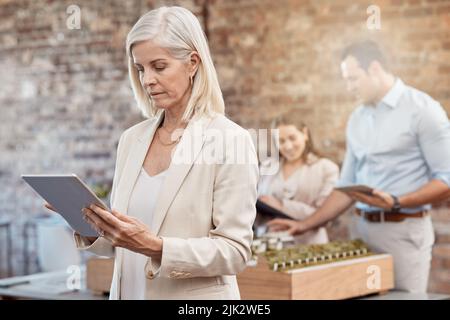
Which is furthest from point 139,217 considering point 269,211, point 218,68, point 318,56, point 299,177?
point 218,68

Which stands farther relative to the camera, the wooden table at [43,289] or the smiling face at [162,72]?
the wooden table at [43,289]

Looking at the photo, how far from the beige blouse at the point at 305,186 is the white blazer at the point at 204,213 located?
2765mm

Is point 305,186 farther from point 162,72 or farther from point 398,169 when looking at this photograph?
point 162,72

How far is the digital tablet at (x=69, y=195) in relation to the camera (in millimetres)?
1716

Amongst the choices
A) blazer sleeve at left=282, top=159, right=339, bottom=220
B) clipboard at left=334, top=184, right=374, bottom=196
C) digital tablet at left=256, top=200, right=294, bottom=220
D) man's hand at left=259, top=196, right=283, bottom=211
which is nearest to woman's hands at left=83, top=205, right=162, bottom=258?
clipboard at left=334, top=184, right=374, bottom=196

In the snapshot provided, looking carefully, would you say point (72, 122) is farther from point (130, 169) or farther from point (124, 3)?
point (130, 169)

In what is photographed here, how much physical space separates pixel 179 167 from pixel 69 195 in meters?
0.24

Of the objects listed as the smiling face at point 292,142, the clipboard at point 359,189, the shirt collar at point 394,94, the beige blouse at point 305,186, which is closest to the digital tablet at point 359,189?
the clipboard at point 359,189

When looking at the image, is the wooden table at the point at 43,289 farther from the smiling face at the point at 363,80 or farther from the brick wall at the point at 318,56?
the brick wall at the point at 318,56

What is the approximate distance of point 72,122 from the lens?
6.49 m

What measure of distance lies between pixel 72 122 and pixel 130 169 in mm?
4683

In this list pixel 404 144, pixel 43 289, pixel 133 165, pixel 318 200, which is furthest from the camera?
pixel 318 200

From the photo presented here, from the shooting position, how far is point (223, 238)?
179 centimetres

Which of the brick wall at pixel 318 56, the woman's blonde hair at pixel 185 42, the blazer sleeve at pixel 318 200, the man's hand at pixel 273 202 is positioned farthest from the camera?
the brick wall at pixel 318 56
